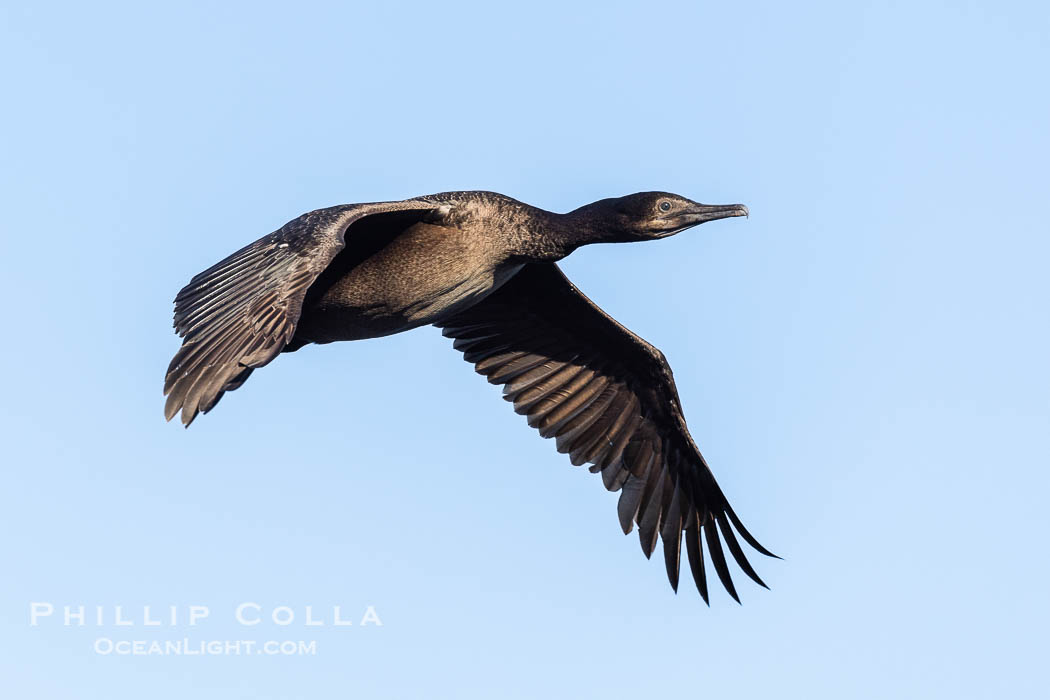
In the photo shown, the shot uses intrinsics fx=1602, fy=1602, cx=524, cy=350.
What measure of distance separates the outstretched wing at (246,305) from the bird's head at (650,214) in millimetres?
1772

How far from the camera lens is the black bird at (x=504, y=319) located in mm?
12164

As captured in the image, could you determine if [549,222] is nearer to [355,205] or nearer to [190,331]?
[355,205]

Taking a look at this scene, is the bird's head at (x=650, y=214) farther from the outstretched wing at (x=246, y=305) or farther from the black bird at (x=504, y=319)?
the outstretched wing at (x=246, y=305)

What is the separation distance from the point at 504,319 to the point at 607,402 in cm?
139

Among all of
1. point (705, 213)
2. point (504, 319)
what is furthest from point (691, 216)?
point (504, 319)

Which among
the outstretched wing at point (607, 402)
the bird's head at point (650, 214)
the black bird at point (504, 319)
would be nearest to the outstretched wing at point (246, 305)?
the black bird at point (504, 319)

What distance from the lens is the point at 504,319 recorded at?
54.6 feet

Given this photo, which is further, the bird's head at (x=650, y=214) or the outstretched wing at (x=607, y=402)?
the outstretched wing at (x=607, y=402)

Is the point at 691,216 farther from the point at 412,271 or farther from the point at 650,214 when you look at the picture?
the point at 412,271

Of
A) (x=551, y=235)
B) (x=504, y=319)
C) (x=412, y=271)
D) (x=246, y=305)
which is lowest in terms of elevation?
(x=246, y=305)

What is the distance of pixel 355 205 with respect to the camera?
531 inches

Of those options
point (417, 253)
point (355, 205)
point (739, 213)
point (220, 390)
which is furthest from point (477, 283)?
point (220, 390)

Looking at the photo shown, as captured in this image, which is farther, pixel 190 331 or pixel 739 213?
pixel 739 213

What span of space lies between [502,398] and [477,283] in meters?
2.76
